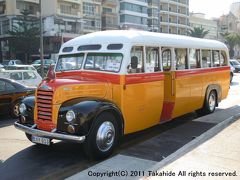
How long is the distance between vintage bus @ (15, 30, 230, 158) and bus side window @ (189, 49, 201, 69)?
0.03 metres

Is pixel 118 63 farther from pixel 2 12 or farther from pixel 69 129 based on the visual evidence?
pixel 2 12

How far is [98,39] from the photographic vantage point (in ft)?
26.6

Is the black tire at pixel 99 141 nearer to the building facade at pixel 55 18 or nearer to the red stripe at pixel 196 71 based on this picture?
the red stripe at pixel 196 71

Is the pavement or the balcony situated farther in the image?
the balcony

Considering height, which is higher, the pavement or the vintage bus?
the vintage bus

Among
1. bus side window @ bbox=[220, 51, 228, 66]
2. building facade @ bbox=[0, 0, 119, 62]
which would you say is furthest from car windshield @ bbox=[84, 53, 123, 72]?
building facade @ bbox=[0, 0, 119, 62]

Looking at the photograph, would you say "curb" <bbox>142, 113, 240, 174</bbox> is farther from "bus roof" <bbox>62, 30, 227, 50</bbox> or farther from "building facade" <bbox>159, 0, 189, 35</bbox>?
A: "building facade" <bbox>159, 0, 189, 35</bbox>

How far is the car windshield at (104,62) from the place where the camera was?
25.3 ft

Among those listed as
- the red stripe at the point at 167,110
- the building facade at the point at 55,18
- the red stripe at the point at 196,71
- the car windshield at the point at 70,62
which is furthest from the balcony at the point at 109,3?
the car windshield at the point at 70,62

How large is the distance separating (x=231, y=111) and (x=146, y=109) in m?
4.56

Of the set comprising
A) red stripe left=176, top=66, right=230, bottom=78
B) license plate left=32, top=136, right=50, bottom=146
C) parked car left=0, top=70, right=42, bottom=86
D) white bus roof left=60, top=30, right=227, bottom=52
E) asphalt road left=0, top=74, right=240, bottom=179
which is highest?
white bus roof left=60, top=30, right=227, bottom=52

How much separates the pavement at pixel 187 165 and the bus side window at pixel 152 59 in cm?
204

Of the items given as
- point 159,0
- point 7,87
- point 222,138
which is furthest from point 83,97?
point 159,0

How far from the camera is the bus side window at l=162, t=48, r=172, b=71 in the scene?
9094mm
